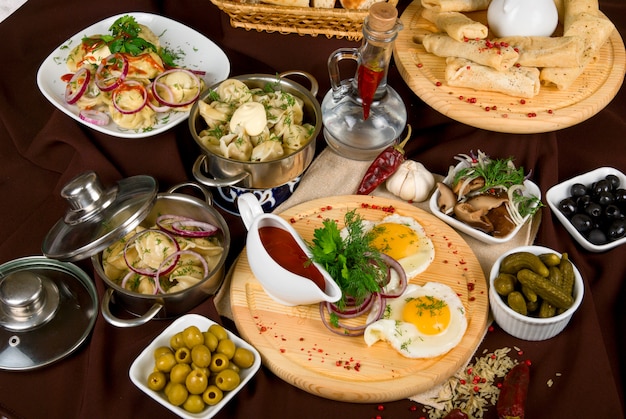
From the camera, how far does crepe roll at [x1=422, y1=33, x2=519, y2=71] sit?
3.12 metres

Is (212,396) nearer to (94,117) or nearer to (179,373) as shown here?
(179,373)

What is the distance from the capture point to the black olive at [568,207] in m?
3.15

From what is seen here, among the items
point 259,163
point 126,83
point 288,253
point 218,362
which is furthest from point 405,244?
point 126,83

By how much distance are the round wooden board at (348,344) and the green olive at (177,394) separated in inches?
13.5

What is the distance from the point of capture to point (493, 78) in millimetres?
3125

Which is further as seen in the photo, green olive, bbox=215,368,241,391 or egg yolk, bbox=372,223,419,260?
egg yolk, bbox=372,223,419,260

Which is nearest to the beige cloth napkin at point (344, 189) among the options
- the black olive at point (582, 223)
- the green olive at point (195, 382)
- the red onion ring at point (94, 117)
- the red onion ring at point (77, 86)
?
the black olive at point (582, 223)

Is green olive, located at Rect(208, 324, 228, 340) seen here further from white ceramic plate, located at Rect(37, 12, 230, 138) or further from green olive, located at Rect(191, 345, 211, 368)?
white ceramic plate, located at Rect(37, 12, 230, 138)

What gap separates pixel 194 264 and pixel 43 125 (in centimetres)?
141

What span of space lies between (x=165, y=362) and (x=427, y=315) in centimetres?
97

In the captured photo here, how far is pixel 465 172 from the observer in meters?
3.14

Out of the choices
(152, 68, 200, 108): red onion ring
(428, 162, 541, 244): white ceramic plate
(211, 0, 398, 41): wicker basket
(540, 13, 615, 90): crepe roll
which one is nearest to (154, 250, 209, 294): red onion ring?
(152, 68, 200, 108): red onion ring

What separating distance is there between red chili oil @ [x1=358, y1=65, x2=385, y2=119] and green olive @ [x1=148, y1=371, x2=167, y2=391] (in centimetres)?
156

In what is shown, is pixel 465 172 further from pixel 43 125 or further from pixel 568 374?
pixel 43 125
